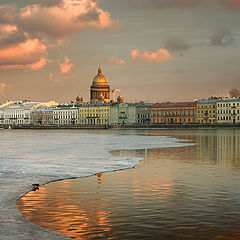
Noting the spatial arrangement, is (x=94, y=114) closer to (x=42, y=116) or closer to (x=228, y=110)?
(x=42, y=116)

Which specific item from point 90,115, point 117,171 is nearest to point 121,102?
point 90,115

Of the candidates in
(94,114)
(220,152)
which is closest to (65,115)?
(94,114)

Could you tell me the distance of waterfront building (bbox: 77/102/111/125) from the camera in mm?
171875

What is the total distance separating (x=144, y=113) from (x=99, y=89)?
114 ft

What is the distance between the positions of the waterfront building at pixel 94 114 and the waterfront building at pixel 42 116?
14.5 meters

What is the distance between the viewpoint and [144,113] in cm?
16312

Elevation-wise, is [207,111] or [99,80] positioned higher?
[99,80]

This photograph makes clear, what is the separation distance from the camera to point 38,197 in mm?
12266

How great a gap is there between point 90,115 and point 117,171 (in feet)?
522

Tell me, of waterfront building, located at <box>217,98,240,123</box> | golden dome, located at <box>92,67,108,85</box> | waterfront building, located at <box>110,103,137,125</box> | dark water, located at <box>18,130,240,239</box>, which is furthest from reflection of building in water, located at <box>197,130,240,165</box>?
golden dome, located at <box>92,67,108,85</box>

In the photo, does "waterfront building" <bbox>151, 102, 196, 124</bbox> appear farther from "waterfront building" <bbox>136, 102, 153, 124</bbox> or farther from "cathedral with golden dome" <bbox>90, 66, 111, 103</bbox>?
"cathedral with golden dome" <bbox>90, 66, 111, 103</bbox>

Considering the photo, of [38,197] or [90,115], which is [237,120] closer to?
[90,115]

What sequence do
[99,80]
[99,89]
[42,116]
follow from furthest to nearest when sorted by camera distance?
[99,80], [99,89], [42,116]

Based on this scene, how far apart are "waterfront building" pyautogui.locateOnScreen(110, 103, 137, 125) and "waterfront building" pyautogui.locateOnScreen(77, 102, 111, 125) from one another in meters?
1.82
